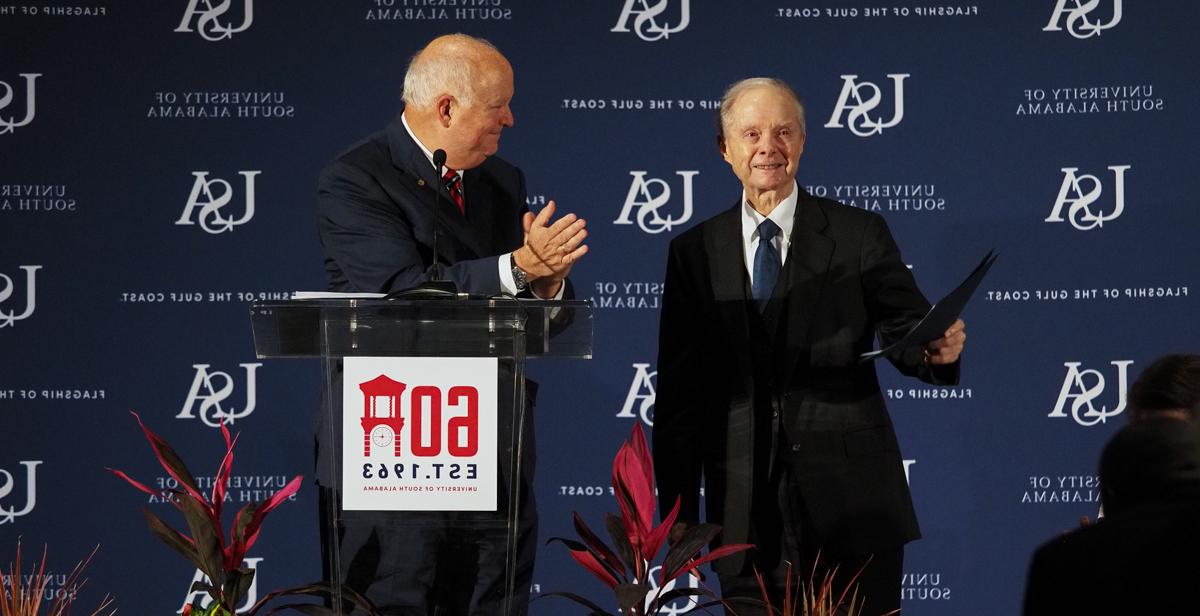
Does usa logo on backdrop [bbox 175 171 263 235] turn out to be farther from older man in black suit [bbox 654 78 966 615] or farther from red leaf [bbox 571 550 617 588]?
red leaf [bbox 571 550 617 588]

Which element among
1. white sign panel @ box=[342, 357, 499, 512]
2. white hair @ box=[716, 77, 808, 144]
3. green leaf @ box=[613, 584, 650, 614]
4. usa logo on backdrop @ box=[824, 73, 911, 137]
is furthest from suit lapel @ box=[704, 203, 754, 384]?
usa logo on backdrop @ box=[824, 73, 911, 137]

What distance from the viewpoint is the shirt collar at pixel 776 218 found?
122 inches

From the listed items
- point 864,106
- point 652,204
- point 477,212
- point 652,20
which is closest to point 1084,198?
point 864,106

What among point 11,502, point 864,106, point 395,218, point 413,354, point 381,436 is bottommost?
point 11,502

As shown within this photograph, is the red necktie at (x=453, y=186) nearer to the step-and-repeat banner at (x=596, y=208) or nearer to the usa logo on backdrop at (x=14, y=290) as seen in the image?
the step-and-repeat banner at (x=596, y=208)

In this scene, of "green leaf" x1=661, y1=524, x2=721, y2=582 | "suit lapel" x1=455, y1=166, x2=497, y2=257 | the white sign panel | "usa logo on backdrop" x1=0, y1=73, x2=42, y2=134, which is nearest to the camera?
the white sign panel

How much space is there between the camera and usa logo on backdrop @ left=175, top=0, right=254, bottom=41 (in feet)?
14.8

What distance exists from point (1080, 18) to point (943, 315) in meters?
2.33

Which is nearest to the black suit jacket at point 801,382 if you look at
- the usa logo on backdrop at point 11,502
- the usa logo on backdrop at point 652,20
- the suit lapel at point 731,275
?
the suit lapel at point 731,275

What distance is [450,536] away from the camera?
229cm

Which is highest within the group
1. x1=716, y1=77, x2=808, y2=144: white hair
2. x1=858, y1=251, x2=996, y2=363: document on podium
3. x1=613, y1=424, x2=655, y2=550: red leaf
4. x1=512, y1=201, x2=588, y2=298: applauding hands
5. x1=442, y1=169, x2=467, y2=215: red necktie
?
x1=716, y1=77, x2=808, y2=144: white hair

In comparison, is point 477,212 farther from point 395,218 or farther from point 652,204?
point 652,204

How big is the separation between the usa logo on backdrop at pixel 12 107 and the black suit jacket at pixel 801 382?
2.61m

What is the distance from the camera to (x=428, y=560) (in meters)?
2.30
